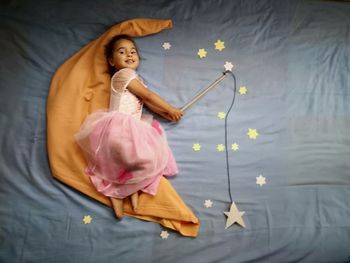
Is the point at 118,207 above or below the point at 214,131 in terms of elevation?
below

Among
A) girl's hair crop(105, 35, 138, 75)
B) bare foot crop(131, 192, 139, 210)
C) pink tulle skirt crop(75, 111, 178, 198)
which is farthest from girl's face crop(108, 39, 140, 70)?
bare foot crop(131, 192, 139, 210)

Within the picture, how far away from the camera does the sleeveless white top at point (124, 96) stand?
49.1 inches

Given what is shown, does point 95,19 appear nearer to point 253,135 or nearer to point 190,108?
point 190,108

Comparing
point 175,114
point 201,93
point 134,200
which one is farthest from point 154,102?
point 134,200

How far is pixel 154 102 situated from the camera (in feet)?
4.17

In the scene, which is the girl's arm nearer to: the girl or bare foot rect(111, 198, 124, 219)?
the girl

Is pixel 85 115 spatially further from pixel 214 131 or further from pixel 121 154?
pixel 214 131

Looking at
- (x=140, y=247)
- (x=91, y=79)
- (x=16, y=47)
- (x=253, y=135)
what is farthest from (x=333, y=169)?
(x=16, y=47)

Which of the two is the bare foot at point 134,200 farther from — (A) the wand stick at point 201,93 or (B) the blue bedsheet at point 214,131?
(A) the wand stick at point 201,93

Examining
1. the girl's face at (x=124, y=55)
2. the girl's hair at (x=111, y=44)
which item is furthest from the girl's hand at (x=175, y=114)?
the girl's hair at (x=111, y=44)

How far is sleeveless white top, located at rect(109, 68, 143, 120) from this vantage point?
125cm

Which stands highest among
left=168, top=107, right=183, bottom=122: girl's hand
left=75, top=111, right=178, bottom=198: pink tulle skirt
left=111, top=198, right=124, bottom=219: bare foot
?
left=168, top=107, right=183, bottom=122: girl's hand

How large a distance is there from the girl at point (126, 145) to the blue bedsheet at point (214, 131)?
0.26 ft

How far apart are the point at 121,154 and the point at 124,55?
44 centimetres
